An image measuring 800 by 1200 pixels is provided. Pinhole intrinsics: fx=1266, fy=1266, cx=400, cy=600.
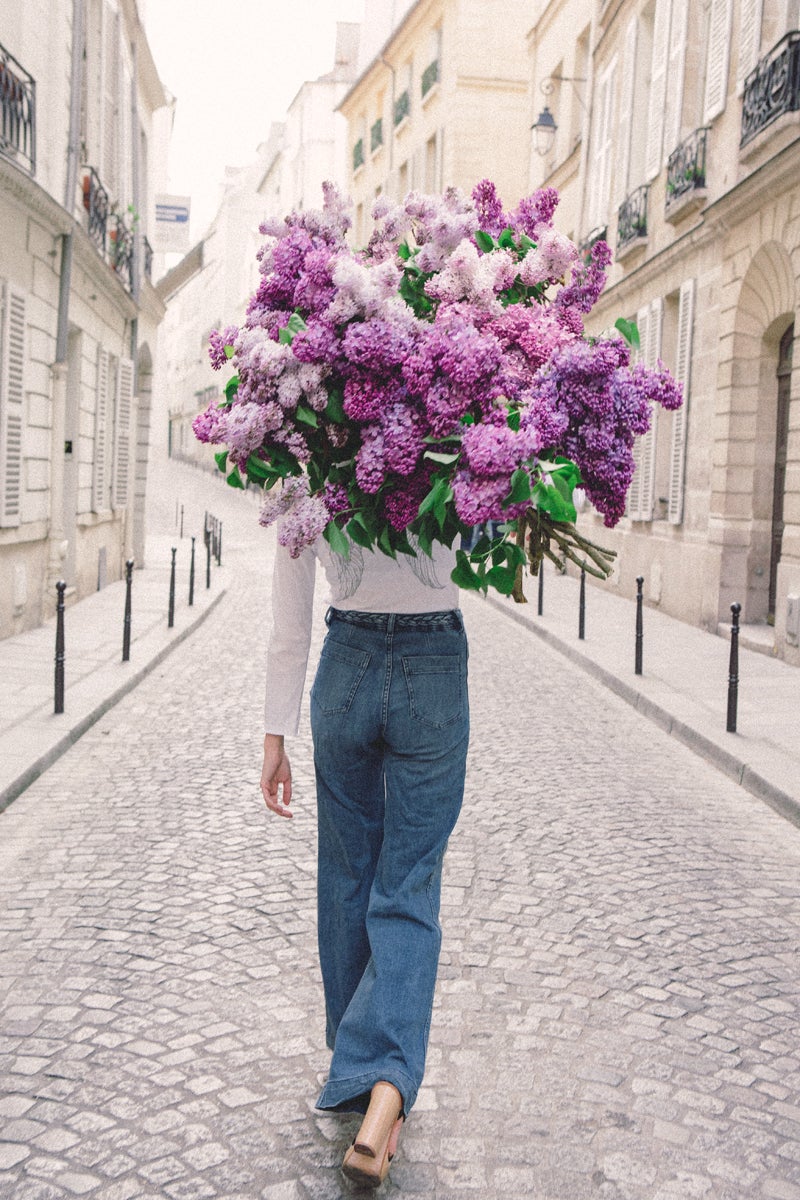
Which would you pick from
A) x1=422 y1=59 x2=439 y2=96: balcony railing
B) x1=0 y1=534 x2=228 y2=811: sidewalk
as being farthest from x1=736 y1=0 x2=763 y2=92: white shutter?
x1=422 y1=59 x2=439 y2=96: balcony railing

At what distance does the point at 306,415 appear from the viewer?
2582mm

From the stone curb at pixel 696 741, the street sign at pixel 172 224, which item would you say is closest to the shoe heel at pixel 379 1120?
the stone curb at pixel 696 741

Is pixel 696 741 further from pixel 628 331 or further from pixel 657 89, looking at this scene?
pixel 657 89

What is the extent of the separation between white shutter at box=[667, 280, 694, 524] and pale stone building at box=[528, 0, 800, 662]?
25mm

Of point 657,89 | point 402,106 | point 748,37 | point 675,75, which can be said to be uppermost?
point 402,106

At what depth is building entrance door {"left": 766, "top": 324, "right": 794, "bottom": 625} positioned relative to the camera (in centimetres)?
1377

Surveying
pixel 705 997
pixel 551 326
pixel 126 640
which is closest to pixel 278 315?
pixel 551 326

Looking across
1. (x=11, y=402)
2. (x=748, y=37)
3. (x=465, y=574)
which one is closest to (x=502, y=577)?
(x=465, y=574)

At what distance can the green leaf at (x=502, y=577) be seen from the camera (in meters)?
2.55

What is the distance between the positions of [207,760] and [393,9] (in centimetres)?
3916

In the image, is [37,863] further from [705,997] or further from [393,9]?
[393,9]

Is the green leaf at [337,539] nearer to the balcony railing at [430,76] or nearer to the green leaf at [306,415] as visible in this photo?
the green leaf at [306,415]

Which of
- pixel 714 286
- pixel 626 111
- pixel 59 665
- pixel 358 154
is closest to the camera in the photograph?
pixel 59 665

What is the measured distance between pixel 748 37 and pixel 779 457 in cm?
440
